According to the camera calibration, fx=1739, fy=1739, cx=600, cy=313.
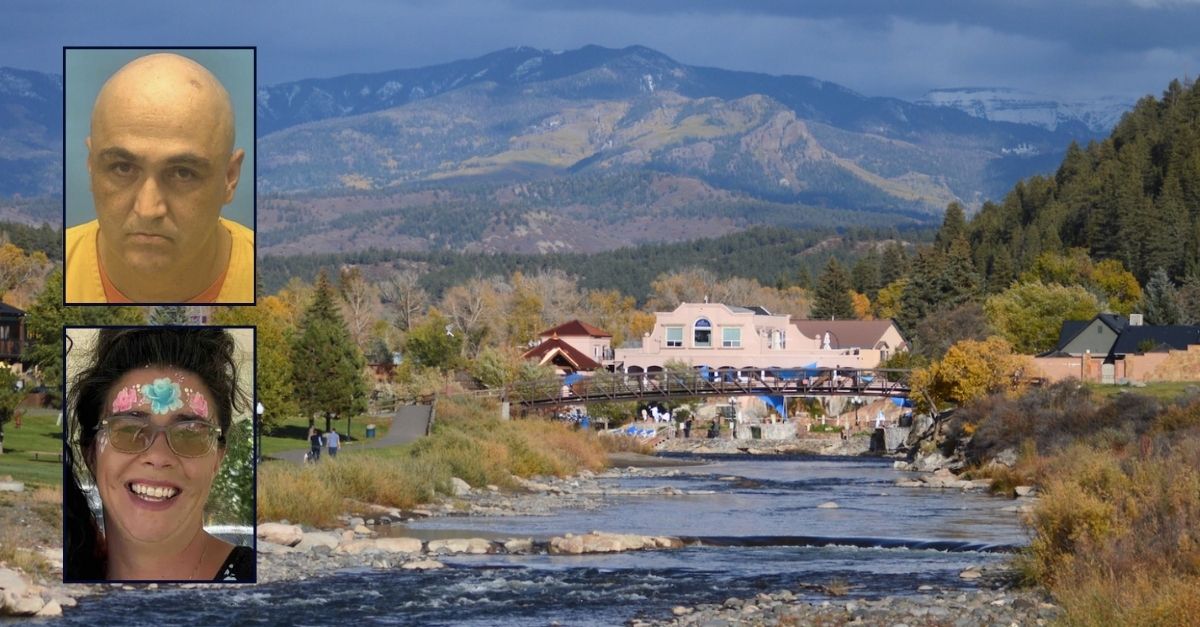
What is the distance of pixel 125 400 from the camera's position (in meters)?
9.25

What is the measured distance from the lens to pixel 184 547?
9539 mm

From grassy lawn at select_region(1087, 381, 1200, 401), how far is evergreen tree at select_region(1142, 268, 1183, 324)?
103ft

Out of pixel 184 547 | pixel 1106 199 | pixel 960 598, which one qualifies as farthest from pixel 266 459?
pixel 1106 199

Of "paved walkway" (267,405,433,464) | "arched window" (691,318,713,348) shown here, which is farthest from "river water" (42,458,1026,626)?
"arched window" (691,318,713,348)

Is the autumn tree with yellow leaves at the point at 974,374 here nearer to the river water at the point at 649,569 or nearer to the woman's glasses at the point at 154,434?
the river water at the point at 649,569

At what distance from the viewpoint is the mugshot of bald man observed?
26.8ft

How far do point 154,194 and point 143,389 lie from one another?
1.44m

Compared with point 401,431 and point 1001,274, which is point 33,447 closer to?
point 401,431

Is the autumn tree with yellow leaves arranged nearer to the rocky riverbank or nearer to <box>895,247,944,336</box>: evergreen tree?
the rocky riverbank

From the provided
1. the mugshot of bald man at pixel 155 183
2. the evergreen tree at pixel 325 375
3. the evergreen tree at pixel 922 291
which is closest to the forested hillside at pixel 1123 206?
the evergreen tree at pixel 922 291

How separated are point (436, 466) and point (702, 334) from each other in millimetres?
70056

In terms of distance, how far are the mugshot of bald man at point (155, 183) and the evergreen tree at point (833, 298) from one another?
474 feet

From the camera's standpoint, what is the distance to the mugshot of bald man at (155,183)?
322 inches

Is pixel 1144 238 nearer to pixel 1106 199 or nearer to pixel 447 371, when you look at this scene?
pixel 1106 199
